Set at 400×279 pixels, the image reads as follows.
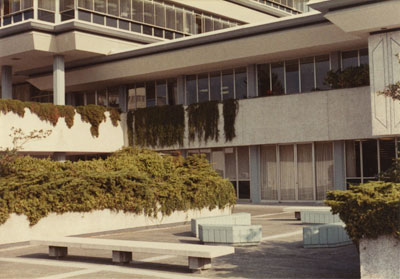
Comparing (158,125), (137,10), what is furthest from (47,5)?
(158,125)

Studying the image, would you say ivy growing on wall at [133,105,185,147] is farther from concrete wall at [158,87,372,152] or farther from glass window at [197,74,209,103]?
concrete wall at [158,87,372,152]

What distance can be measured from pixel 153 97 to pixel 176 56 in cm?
461

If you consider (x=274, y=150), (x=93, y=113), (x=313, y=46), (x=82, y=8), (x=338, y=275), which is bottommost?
(x=338, y=275)

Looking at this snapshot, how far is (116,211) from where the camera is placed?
17.8 metres

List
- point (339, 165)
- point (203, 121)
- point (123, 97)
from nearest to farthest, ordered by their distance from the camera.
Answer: point (339, 165) → point (203, 121) → point (123, 97)

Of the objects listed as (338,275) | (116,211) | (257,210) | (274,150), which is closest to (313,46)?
(274,150)

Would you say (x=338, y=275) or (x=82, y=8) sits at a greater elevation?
(x=82, y=8)

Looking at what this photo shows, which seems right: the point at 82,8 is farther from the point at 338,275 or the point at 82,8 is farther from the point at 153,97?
the point at 338,275

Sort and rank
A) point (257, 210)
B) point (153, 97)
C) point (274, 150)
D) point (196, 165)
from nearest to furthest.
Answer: point (196, 165) → point (257, 210) → point (274, 150) → point (153, 97)

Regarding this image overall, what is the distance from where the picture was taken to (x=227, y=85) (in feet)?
106

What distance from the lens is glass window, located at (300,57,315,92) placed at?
29.3 m

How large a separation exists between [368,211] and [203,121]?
23.4 meters

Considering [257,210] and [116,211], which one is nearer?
[116,211]

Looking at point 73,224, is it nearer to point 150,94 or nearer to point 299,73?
point 299,73
